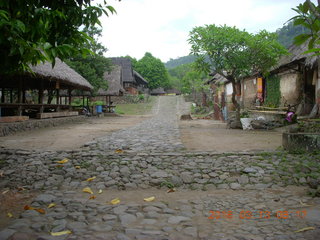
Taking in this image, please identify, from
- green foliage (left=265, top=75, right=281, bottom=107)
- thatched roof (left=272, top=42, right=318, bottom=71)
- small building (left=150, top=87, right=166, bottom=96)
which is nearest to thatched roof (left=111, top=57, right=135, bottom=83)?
small building (left=150, top=87, right=166, bottom=96)

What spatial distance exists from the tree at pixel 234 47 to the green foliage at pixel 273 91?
395 cm

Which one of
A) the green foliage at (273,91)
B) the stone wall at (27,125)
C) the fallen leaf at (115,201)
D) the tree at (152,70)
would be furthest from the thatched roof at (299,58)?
the tree at (152,70)

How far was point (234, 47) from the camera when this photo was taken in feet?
34.0

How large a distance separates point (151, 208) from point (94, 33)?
23.3 meters

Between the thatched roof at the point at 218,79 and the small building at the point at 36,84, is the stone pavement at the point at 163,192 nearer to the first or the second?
the small building at the point at 36,84

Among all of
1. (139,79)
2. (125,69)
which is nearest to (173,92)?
(139,79)

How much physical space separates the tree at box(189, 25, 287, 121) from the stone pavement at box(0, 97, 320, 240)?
15.7ft

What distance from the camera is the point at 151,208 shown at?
412cm

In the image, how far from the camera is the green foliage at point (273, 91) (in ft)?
47.4

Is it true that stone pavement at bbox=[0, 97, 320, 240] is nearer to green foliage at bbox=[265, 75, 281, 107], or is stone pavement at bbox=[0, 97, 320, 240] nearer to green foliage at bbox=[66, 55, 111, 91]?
green foliage at bbox=[265, 75, 281, 107]

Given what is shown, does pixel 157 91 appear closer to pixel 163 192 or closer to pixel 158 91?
pixel 158 91

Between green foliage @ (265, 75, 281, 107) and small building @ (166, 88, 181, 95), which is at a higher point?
small building @ (166, 88, 181, 95)
